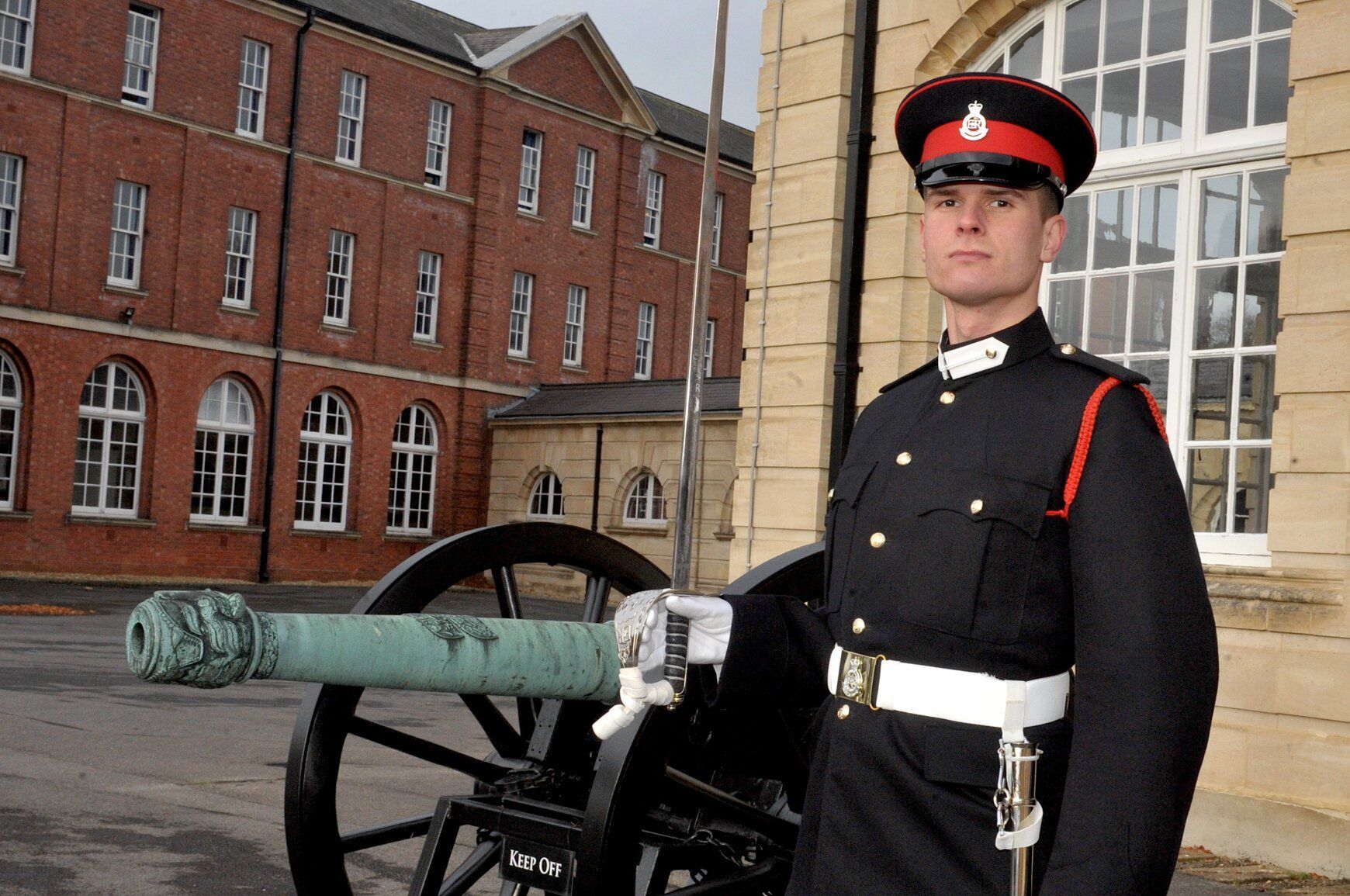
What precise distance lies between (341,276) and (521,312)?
4238mm

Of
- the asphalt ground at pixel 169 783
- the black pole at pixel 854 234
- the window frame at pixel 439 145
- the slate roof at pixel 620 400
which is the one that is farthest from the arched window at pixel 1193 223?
the window frame at pixel 439 145

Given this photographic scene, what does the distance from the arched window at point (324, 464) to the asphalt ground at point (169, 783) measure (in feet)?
49.0

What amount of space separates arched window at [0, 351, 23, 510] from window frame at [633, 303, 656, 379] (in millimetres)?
13539

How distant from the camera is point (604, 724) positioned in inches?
95.7

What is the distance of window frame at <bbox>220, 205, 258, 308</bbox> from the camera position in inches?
1076

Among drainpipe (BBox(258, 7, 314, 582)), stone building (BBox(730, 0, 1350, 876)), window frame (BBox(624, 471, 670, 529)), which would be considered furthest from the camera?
window frame (BBox(624, 471, 670, 529))

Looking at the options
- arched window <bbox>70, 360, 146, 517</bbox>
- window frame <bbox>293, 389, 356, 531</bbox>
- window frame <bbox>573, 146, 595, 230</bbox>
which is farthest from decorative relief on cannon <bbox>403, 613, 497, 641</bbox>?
window frame <bbox>573, 146, 595, 230</bbox>

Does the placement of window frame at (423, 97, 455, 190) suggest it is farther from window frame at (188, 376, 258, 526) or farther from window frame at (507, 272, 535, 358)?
window frame at (188, 376, 258, 526)

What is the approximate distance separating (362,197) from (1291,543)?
80.0 ft

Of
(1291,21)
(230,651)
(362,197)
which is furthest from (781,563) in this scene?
(362,197)

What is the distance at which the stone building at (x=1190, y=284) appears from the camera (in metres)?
6.67

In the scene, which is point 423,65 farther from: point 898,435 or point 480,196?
point 898,435

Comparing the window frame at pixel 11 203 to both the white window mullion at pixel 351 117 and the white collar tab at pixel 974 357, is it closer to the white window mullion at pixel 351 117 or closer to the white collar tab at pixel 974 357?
the white window mullion at pixel 351 117

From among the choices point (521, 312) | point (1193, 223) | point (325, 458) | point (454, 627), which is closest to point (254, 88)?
point (325, 458)
